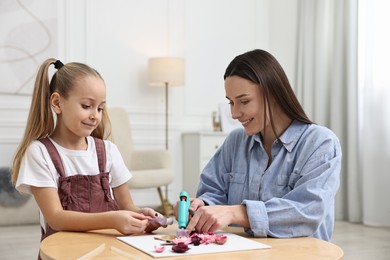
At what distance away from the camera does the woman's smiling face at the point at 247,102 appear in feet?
4.60

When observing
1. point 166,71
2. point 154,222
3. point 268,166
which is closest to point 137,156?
point 166,71

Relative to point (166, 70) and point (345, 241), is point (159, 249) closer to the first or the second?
point (345, 241)

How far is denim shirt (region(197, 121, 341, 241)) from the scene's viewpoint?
1.24m

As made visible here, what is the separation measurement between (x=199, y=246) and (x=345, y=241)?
2710mm

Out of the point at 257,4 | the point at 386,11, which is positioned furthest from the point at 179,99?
the point at 386,11

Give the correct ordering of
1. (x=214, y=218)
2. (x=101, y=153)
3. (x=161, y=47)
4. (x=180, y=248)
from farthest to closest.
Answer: (x=161, y=47), (x=101, y=153), (x=214, y=218), (x=180, y=248)

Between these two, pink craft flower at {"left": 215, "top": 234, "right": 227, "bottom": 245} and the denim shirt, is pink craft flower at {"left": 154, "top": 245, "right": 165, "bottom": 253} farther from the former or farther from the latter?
the denim shirt

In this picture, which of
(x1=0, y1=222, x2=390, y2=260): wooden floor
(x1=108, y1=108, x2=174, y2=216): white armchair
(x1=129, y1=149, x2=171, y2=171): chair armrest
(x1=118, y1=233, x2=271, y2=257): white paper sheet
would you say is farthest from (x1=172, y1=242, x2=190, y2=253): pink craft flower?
(x1=129, y1=149, x2=171, y2=171): chair armrest

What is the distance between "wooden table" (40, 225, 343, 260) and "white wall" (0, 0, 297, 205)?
140 inches

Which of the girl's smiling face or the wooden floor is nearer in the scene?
the girl's smiling face

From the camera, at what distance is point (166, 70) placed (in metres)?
4.74

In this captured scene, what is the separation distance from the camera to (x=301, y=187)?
4.16ft

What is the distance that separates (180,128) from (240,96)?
390 cm

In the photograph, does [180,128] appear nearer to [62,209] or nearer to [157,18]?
[157,18]
